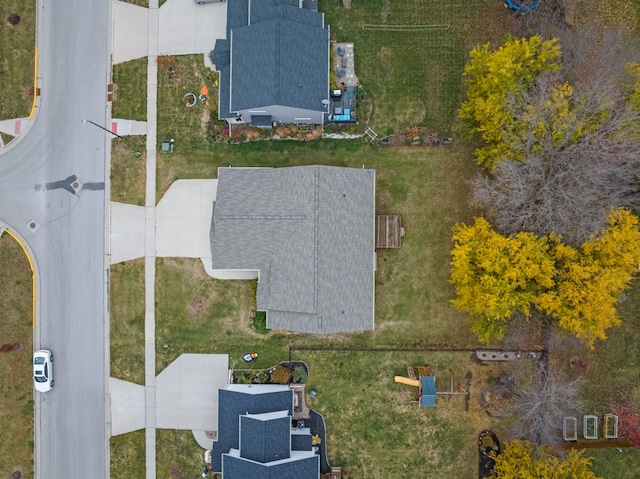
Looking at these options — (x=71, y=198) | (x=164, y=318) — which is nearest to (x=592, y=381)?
(x=164, y=318)

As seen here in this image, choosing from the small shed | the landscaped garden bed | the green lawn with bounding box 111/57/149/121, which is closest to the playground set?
the small shed

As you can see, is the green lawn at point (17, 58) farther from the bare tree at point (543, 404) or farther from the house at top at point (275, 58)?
the bare tree at point (543, 404)

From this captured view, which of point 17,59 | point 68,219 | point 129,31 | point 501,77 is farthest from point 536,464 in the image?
point 17,59

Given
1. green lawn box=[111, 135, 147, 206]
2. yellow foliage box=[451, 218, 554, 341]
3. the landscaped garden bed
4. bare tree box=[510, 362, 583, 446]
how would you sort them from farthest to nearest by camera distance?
green lawn box=[111, 135, 147, 206]
the landscaped garden bed
bare tree box=[510, 362, 583, 446]
yellow foliage box=[451, 218, 554, 341]

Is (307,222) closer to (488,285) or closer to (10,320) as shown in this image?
(488,285)

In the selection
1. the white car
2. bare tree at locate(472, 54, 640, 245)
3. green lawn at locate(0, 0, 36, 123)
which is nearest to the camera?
bare tree at locate(472, 54, 640, 245)

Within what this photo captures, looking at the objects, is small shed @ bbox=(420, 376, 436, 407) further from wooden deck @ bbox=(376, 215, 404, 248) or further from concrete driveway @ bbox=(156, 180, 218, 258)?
concrete driveway @ bbox=(156, 180, 218, 258)
